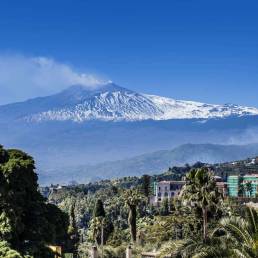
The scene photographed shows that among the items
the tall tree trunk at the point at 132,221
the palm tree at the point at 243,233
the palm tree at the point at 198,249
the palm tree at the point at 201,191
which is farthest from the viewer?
the tall tree trunk at the point at 132,221

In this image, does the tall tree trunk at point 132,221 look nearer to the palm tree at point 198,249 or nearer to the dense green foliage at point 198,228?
the dense green foliage at point 198,228

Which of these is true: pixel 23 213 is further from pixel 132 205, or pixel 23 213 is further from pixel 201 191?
pixel 132 205

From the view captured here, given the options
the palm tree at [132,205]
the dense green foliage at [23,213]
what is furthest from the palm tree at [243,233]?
the palm tree at [132,205]

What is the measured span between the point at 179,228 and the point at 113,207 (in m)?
93.8

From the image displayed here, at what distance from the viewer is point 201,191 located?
54.7m

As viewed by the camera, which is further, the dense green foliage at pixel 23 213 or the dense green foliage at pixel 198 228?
the dense green foliage at pixel 23 213

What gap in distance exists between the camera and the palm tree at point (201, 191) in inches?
2135

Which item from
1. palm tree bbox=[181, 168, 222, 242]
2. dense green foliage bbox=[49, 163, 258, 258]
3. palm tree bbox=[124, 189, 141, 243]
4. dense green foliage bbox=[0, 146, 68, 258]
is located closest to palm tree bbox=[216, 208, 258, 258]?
dense green foliage bbox=[49, 163, 258, 258]

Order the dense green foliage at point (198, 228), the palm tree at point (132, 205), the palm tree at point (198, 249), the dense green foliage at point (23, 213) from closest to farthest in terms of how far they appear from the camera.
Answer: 1. the dense green foliage at point (198, 228)
2. the palm tree at point (198, 249)
3. the dense green foliage at point (23, 213)
4. the palm tree at point (132, 205)

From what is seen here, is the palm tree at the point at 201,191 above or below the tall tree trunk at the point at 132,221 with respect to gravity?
above

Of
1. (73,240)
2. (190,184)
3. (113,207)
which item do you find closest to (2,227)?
(190,184)

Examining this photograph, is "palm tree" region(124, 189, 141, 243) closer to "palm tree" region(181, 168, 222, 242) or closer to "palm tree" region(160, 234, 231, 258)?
"palm tree" region(181, 168, 222, 242)

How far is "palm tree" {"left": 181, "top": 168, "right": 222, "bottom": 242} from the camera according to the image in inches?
2135

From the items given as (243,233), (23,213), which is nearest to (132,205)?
(23,213)
